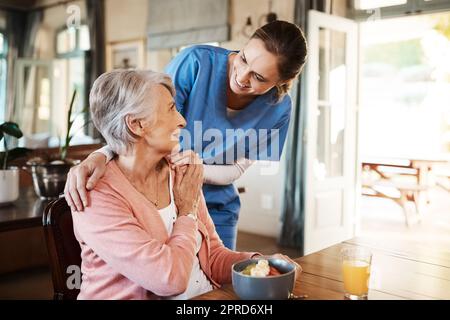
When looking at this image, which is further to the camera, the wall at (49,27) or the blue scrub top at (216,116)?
the wall at (49,27)

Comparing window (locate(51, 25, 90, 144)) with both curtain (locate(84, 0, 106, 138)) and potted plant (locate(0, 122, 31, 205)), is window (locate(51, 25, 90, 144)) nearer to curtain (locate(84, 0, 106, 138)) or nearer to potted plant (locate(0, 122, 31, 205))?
curtain (locate(84, 0, 106, 138))

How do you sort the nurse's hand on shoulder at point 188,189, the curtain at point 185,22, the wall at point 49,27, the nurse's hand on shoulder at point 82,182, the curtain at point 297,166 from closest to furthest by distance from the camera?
the nurse's hand on shoulder at point 82,182 < the nurse's hand on shoulder at point 188,189 < the curtain at point 297,166 < the curtain at point 185,22 < the wall at point 49,27

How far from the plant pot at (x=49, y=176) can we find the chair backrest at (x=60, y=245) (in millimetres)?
945

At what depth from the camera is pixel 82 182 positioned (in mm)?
924

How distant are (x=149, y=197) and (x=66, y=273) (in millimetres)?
256

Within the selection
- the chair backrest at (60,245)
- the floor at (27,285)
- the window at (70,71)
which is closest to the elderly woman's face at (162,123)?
the chair backrest at (60,245)

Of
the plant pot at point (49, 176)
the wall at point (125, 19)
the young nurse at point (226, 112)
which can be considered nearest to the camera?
the young nurse at point (226, 112)

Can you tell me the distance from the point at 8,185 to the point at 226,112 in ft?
3.02

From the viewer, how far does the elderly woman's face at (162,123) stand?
39.8 inches

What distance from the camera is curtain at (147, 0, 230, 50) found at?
4156mm

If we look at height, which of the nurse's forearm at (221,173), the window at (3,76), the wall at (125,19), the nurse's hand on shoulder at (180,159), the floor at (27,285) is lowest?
the floor at (27,285)

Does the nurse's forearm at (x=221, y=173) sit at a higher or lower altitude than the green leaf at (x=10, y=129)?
lower

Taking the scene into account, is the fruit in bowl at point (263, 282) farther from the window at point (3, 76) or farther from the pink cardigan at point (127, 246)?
the window at point (3, 76)
